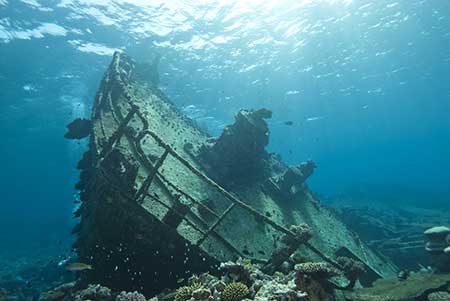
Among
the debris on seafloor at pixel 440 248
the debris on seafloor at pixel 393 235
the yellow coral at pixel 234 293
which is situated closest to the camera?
the yellow coral at pixel 234 293

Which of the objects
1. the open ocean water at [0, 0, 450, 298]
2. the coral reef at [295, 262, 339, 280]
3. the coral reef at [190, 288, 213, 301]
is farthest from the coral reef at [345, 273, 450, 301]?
the open ocean water at [0, 0, 450, 298]

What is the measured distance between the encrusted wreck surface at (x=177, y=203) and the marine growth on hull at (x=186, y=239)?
0.10 feet

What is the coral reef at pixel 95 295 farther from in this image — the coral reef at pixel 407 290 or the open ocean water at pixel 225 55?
the open ocean water at pixel 225 55

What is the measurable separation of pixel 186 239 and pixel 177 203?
859 mm

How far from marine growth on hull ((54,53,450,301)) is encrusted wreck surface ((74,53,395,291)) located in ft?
0.10

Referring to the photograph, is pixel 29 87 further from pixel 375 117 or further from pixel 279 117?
pixel 375 117

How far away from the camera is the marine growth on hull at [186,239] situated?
247 inches

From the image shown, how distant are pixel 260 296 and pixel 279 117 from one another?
4893cm

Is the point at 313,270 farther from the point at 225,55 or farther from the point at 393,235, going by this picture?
the point at 225,55

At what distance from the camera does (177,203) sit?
7320mm

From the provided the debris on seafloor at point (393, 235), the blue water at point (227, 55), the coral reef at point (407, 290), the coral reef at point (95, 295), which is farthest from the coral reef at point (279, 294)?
the blue water at point (227, 55)

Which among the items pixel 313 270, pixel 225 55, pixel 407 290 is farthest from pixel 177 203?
pixel 225 55

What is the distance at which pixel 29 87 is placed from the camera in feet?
101

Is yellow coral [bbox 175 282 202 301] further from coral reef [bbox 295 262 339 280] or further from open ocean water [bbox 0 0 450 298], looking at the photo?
open ocean water [bbox 0 0 450 298]
